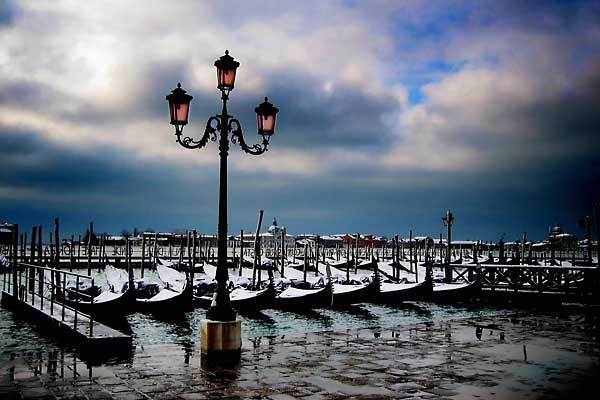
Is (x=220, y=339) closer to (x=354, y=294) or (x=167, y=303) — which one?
(x=167, y=303)

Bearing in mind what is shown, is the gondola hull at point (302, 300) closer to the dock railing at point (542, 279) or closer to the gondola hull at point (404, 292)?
the gondola hull at point (404, 292)

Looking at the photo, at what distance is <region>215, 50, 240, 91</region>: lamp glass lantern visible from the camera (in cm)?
826

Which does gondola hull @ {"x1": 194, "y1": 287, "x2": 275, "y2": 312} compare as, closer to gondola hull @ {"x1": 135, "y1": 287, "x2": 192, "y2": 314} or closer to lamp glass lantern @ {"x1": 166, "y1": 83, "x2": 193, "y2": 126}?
gondola hull @ {"x1": 135, "y1": 287, "x2": 192, "y2": 314}

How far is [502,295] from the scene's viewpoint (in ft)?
60.1

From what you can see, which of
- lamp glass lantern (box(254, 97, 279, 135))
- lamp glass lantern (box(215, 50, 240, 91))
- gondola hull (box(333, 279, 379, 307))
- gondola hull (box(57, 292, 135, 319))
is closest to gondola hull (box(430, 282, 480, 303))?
gondola hull (box(333, 279, 379, 307))

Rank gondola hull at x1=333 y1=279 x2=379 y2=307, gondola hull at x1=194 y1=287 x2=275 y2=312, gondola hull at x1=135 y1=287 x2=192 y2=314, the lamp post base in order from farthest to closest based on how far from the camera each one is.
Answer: gondola hull at x1=333 y1=279 x2=379 y2=307 < gondola hull at x1=194 y1=287 x2=275 y2=312 < gondola hull at x1=135 y1=287 x2=192 y2=314 < the lamp post base

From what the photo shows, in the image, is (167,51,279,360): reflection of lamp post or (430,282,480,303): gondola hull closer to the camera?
(167,51,279,360): reflection of lamp post

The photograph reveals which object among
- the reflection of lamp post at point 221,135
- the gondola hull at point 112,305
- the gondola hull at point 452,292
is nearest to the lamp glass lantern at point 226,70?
the reflection of lamp post at point 221,135

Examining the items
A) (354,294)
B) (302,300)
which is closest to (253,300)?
(302,300)

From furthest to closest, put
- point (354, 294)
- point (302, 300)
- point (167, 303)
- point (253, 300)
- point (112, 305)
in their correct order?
point (354, 294) < point (302, 300) < point (253, 300) < point (167, 303) < point (112, 305)

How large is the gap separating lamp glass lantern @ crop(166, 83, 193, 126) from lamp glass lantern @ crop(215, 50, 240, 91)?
1.89ft

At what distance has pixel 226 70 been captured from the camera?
8.27 m

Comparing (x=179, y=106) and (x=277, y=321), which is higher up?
(x=179, y=106)

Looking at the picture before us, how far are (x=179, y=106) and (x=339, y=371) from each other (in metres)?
4.49
